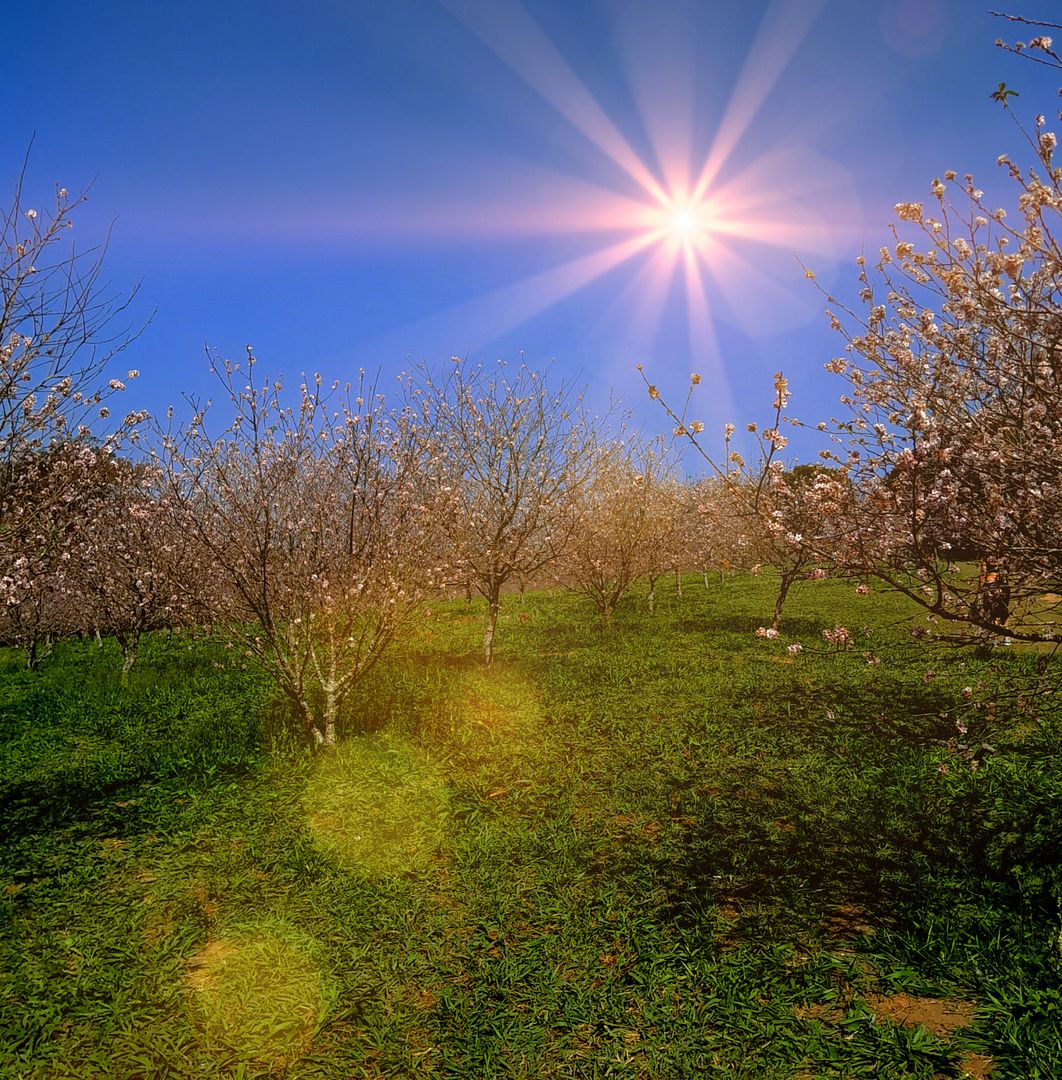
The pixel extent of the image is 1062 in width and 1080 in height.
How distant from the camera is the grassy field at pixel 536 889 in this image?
4.46 m

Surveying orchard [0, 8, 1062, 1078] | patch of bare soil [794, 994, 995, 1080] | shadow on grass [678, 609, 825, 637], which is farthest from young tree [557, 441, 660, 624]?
patch of bare soil [794, 994, 995, 1080]

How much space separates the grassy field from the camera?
4.46 meters

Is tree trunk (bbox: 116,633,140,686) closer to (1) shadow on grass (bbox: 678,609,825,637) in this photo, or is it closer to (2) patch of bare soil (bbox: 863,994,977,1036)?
(1) shadow on grass (bbox: 678,609,825,637)

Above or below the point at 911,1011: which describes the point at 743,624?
above

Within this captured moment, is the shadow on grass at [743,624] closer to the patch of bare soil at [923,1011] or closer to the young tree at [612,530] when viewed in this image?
the young tree at [612,530]

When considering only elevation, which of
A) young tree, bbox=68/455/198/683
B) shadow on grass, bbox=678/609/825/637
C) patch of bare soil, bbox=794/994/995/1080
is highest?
young tree, bbox=68/455/198/683

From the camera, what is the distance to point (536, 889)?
21.0 feet

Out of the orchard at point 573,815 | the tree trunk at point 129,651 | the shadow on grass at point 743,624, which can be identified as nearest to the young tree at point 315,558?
the orchard at point 573,815

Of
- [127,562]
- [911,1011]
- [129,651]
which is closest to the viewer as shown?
[911,1011]

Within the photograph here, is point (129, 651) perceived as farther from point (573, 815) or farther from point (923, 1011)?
point (923, 1011)

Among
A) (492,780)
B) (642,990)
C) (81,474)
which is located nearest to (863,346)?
(642,990)

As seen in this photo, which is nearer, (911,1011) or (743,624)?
(911,1011)

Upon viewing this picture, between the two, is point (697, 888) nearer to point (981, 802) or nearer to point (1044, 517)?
point (981, 802)

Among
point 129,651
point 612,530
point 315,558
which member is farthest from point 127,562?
point 612,530
